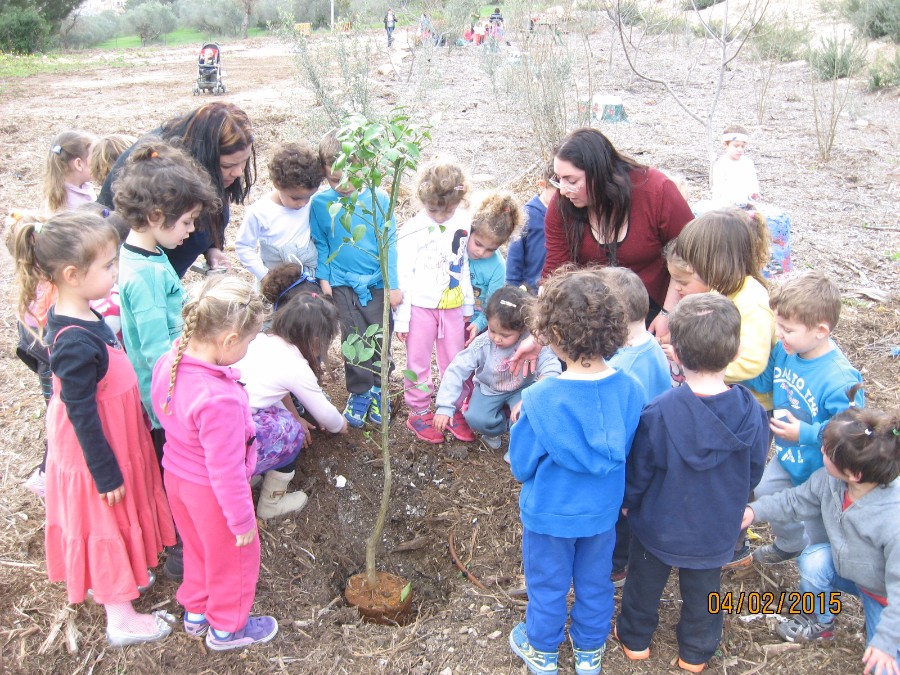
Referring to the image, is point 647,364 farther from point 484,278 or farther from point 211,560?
A: point 211,560

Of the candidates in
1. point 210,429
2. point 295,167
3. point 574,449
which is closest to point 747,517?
point 574,449

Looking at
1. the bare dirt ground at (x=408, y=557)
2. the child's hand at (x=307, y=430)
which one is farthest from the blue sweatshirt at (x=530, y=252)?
the child's hand at (x=307, y=430)

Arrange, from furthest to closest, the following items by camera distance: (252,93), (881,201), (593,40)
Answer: (593,40), (252,93), (881,201)

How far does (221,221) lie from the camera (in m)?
3.33

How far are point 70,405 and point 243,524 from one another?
0.67 meters

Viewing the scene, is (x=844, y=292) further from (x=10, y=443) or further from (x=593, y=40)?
(x=593, y=40)

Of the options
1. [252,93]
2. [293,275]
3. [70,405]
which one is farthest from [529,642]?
[252,93]

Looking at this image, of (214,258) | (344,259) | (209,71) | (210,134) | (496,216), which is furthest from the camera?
(209,71)

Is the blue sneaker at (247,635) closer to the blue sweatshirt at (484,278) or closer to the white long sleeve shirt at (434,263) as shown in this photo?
the white long sleeve shirt at (434,263)

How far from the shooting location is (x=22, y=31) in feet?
75.2

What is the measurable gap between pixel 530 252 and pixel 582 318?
1.87 m

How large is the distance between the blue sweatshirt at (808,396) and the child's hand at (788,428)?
0.02 m

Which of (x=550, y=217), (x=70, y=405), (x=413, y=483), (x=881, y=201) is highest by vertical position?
(x=550, y=217)

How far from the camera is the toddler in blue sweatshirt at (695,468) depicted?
2.07 m
